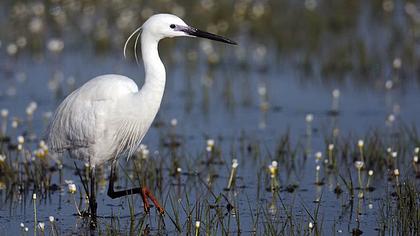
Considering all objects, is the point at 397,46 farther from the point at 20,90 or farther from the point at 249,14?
the point at 20,90

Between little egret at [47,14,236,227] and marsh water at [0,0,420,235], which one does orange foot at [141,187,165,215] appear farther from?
marsh water at [0,0,420,235]

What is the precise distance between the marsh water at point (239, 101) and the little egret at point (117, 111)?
0.34 metres

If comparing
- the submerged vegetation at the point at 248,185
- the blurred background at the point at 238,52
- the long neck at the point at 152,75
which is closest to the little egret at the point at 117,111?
the long neck at the point at 152,75

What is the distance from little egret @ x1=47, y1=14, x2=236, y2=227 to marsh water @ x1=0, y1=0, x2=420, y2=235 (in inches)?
13.2

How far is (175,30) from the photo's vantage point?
27.4ft

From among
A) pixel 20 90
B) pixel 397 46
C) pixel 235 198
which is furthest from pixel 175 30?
pixel 397 46

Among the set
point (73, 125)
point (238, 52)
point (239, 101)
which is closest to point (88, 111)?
point (73, 125)

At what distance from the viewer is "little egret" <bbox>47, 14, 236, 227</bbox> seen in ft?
27.0

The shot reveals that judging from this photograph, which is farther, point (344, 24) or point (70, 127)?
point (344, 24)

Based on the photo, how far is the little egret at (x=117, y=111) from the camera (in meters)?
8.23

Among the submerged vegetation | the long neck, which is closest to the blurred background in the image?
the submerged vegetation

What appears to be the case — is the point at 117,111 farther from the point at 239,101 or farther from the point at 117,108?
the point at 239,101

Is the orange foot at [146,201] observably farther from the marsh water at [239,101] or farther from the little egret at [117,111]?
the marsh water at [239,101]

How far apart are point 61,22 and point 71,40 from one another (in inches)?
30.5
